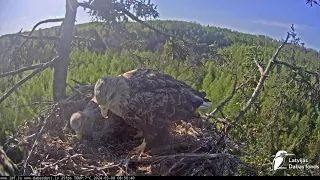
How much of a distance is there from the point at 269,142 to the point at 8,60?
227 cm

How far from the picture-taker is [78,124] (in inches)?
102

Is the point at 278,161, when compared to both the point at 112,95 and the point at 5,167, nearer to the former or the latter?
the point at 112,95

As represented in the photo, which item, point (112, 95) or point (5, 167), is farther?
point (112, 95)

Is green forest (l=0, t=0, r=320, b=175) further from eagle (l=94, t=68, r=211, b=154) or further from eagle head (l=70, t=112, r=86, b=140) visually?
eagle (l=94, t=68, r=211, b=154)

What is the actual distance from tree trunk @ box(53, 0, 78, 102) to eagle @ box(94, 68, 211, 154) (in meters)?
0.52

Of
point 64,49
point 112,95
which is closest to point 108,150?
point 112,95

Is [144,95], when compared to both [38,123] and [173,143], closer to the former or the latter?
[173,143]

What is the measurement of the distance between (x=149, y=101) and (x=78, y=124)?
579mm

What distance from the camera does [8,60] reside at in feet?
10.3

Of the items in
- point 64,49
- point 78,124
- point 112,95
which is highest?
point 64,49

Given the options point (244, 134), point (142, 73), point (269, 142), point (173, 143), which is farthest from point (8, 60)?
point (269, 142)

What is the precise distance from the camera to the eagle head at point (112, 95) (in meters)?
2.45

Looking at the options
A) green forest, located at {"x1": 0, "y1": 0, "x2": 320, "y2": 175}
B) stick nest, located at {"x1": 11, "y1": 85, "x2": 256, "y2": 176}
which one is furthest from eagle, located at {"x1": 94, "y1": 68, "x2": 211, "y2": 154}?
green forest, located at {"x1": 0, "y1": 0, "x2": 320, "y2": 175}

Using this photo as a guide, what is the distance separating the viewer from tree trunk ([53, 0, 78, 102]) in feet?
9.42
